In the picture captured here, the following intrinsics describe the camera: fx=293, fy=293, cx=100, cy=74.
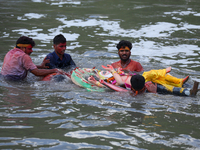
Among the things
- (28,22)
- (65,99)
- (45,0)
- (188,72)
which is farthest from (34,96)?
(45,0)

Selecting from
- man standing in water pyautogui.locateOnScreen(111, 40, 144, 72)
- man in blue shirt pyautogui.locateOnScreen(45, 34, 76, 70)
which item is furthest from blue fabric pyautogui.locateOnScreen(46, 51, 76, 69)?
man standing in water pyautogui.locateOnScreen(111, 40, 144, 72)

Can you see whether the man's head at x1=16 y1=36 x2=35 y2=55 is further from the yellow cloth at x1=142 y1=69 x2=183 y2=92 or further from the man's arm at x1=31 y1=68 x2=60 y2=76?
the yellow cloth at x1=142 y1=69 x2=183 y2=92

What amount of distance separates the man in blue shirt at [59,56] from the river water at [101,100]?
0.66 m

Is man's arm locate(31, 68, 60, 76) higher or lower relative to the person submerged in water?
higher

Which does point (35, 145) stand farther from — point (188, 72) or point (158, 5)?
point (158, 5)

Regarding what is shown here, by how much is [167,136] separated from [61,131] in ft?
5.22

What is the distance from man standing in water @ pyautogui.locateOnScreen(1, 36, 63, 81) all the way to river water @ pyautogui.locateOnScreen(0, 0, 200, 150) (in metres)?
0.28

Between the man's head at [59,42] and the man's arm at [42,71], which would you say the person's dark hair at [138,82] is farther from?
the man's head at [59,42]

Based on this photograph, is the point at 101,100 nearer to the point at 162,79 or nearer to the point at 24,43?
the point at 162,79

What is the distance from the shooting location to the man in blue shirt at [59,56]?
7836 millimetres

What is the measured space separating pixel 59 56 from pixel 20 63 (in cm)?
133

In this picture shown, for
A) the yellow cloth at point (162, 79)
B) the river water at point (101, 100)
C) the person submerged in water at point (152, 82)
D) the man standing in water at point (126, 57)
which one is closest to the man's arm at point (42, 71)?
the river water at point (101, 100)

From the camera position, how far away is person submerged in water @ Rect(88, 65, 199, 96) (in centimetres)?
600

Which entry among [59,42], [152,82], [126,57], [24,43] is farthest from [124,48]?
[24,43]
